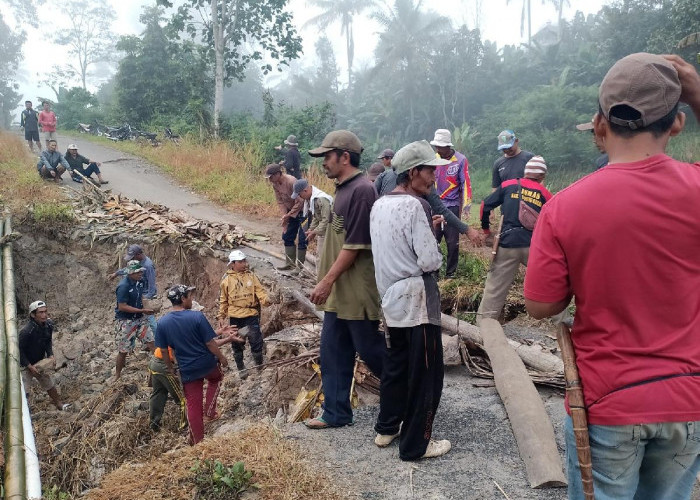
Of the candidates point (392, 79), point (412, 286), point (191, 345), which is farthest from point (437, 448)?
point (392, 79)

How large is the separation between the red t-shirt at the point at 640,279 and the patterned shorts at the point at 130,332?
6.87m

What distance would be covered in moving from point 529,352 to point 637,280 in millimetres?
3292

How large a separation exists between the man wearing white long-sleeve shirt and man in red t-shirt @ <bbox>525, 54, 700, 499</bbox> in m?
1.36

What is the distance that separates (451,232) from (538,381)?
2.68m

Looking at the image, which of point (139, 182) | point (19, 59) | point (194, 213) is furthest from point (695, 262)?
point (19, 59)

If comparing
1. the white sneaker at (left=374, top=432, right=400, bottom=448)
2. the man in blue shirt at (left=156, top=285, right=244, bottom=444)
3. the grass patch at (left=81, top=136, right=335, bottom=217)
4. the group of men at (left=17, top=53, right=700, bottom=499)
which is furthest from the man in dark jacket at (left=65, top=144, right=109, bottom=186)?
the group of men at (left=17, top=53, right=700, bottom=499)

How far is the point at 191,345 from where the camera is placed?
5078 millimetres

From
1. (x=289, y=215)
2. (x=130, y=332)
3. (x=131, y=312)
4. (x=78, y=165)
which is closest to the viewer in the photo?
(x=131, y=312)

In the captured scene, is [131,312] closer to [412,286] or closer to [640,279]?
[412,286]

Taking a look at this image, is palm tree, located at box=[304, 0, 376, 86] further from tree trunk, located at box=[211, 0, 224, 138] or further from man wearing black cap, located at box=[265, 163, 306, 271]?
man wearing black cap, located at box=[265, 163, 306, 271]

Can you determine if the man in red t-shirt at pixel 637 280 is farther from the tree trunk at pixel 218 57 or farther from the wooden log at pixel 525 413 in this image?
the tree trunk at pixel 218 57

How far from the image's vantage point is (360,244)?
335 cm

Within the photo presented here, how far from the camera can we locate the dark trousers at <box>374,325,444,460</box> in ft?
9.85

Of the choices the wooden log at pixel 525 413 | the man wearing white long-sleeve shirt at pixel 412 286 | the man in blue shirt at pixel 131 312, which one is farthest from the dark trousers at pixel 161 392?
the man wearing white long-sleeve shirt at pixel 412 286
